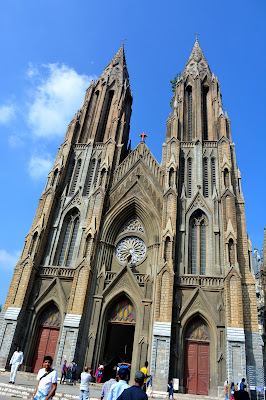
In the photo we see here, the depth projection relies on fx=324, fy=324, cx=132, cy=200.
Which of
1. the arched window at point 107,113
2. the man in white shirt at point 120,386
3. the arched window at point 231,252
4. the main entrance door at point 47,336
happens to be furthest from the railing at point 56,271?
the man in white shirt at point 120,386

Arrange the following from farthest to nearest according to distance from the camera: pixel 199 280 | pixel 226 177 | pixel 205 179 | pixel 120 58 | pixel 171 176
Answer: pixel 120 58
pixel 205 179
pixel 171 176
pixel 226 177
pixel 199 280

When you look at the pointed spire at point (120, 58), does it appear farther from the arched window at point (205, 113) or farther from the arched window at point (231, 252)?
the arched window at point (231, 252)

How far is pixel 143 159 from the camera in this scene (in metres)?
25.4

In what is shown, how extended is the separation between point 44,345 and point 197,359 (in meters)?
9.09

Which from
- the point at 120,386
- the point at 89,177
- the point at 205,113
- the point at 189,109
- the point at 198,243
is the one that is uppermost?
the point at 189,109

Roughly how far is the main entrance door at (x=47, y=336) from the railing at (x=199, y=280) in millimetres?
7924

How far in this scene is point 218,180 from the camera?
23438mm

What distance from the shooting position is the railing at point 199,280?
1933 cm

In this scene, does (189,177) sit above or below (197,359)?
above

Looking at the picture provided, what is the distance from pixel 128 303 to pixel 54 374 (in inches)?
597

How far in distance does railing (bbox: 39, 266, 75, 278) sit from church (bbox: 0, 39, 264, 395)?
0.07 m

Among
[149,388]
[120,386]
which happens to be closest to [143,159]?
[149,388]

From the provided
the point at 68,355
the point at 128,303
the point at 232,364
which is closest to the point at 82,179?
the point at 128,303

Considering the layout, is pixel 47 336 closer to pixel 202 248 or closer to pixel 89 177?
pixel 202 248
